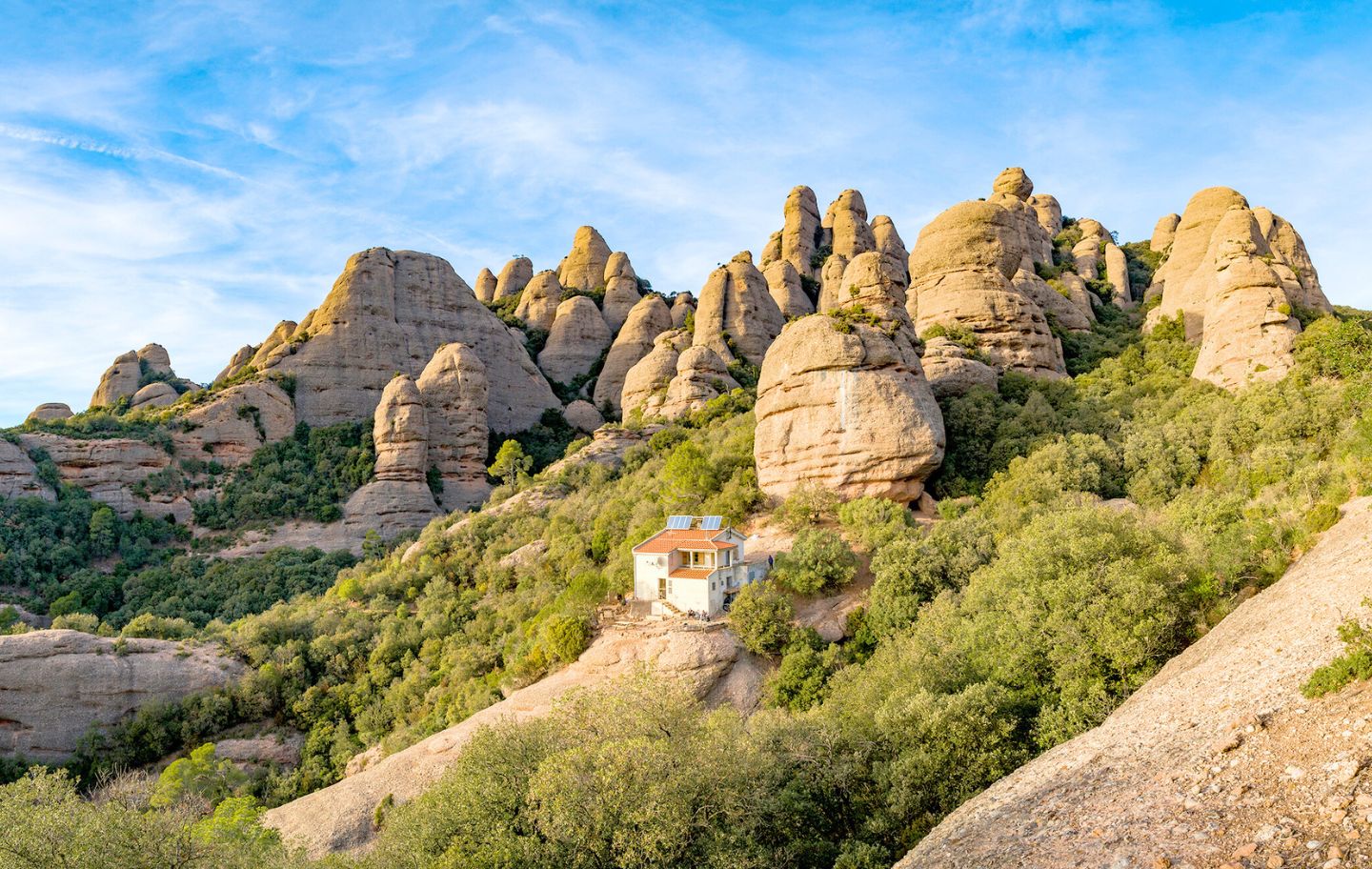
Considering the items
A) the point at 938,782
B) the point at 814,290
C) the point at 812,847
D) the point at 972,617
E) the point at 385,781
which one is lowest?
the point at 385,781

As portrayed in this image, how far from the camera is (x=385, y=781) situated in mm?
21016

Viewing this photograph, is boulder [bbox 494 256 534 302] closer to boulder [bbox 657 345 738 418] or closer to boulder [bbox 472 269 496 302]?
boulder [bbox 472 269 496 302]

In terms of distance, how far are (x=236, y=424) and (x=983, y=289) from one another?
4781cm

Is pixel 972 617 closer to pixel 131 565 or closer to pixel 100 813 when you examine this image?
pixel 100 813

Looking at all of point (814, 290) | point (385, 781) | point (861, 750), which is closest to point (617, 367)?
point (814, 290)

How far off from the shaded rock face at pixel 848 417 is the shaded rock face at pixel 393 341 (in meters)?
32.3

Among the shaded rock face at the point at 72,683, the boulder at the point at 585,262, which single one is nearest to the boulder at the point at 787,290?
the boulder at the point at 585,262

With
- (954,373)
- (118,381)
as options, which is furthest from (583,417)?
(118,381)

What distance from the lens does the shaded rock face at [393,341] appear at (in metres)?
56.7

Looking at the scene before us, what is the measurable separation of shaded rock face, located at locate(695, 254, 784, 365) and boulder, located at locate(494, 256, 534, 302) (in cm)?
3223

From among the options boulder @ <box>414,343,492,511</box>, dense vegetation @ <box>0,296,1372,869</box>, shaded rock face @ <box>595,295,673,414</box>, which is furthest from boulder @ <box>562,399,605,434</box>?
dense vegetation @ <box>0,296,1372,869</box>

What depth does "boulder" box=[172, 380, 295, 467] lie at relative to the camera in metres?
51.4

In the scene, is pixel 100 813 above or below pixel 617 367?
below

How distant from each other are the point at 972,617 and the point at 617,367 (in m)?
45.2
